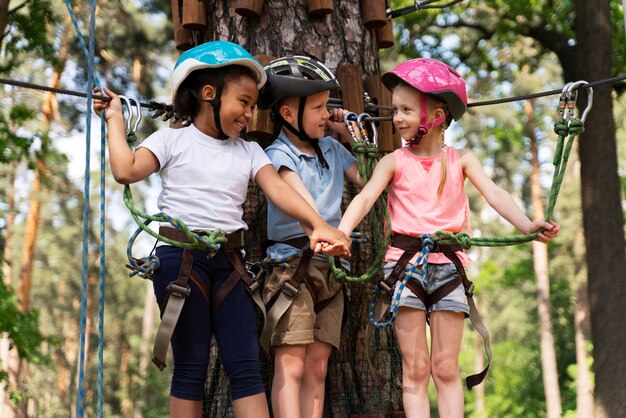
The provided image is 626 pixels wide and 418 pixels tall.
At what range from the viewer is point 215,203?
3.45m

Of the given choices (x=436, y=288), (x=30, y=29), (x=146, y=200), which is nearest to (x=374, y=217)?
(x=436, y=288)

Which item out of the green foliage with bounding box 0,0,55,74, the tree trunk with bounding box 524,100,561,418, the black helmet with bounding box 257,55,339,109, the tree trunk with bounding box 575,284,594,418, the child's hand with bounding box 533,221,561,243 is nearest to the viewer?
the child's hand with bounding box 533,221,561,243

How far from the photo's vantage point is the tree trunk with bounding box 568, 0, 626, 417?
8336 mm

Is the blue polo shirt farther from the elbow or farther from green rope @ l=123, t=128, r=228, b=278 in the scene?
the elbow

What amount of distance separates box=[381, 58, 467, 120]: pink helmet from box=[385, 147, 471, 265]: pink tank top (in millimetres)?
229

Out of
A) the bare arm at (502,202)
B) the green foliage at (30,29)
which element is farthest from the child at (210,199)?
the green foliage at (30,29)

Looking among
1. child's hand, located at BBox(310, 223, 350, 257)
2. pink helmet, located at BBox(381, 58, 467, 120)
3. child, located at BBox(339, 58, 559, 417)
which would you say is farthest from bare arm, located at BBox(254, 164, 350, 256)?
pink helmet, located at BBox(381, 58, 467, 120)

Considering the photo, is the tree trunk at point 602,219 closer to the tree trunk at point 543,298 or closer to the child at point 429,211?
the child at point 429,211

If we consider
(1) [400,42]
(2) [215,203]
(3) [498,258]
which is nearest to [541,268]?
(1) [400,42]

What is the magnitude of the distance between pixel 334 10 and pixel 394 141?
2.46 ft

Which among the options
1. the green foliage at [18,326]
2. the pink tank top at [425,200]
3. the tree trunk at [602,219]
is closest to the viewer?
the pink tank top at [425,200]

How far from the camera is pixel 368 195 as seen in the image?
11.6 ft

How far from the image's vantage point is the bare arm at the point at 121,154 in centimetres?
333

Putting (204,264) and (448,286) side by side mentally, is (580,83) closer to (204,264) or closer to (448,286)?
(448,286)
